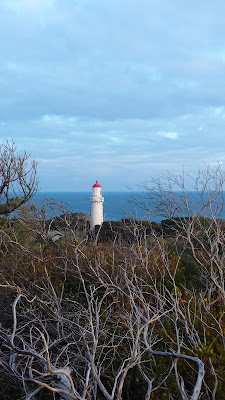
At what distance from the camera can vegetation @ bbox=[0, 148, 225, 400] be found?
3.09 metres

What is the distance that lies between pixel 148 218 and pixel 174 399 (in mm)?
3281

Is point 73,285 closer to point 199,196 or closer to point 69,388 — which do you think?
point 199,196

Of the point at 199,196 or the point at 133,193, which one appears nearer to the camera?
the point at 199,196

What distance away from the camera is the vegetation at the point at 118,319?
3086 mm

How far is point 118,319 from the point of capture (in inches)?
176

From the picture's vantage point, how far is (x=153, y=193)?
603 cm

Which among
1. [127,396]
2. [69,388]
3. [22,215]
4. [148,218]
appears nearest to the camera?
[69,388]

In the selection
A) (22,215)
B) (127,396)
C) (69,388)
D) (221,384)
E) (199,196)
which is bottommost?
(127,396)

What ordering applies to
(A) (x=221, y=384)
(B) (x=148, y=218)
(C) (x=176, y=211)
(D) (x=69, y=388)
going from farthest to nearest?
(B) (x=148, y=218), (C) (x=176, y=211), (A) (x=221, y=384), (D) (x=69, y=388)

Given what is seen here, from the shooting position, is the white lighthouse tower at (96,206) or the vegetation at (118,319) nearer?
the vegetation at (118,319)

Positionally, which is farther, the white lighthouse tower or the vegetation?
the white lighthouse tower

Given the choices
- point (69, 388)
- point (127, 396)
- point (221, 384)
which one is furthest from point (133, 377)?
point (69, 388)

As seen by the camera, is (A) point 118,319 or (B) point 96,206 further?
(B) point 96,206

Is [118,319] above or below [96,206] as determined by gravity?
below
